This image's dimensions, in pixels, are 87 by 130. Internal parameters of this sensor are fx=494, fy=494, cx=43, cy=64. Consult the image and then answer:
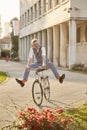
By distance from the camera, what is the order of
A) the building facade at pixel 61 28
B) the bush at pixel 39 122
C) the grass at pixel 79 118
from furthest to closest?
the building facade at pixel 61 28 → the grass at pixel 79 118 → the bush at pixel 39 122

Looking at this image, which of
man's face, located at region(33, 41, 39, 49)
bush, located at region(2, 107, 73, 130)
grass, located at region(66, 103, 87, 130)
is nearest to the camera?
bush, located at region(2, 107, 73, 130)

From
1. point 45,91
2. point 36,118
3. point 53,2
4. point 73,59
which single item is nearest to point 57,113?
point 36,118

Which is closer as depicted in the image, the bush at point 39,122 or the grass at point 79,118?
the bush at point 39,122

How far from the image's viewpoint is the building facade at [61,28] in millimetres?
40156

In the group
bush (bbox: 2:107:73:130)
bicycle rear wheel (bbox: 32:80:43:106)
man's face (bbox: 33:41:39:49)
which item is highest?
man's face (bbox: 33:41:39:49)

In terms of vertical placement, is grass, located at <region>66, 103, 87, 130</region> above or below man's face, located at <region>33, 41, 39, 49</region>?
below

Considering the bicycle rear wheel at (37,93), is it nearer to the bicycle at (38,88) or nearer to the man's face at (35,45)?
the bicycle at (38,88)

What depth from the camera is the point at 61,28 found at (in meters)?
44.8

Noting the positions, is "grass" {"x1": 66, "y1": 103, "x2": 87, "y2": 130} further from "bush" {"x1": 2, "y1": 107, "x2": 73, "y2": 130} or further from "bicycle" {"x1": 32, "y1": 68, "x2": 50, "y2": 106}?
"bicycle" {"x1": 32, "y1": 68, "x2": 50, "y2": 106}

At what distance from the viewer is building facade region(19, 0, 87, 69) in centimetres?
4016

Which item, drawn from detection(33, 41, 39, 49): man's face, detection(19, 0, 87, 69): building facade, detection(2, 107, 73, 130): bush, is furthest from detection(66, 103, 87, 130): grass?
detection(19, 0, 87, 69): building facade

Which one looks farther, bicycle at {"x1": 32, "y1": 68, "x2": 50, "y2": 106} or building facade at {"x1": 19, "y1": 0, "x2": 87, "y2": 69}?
building facade at {"x1": 19, "y1": 0, "x2": 87, "y2": 69}

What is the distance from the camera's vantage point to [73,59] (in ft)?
133

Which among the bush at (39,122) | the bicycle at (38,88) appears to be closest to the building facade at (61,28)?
the bicycle at (38,88)
